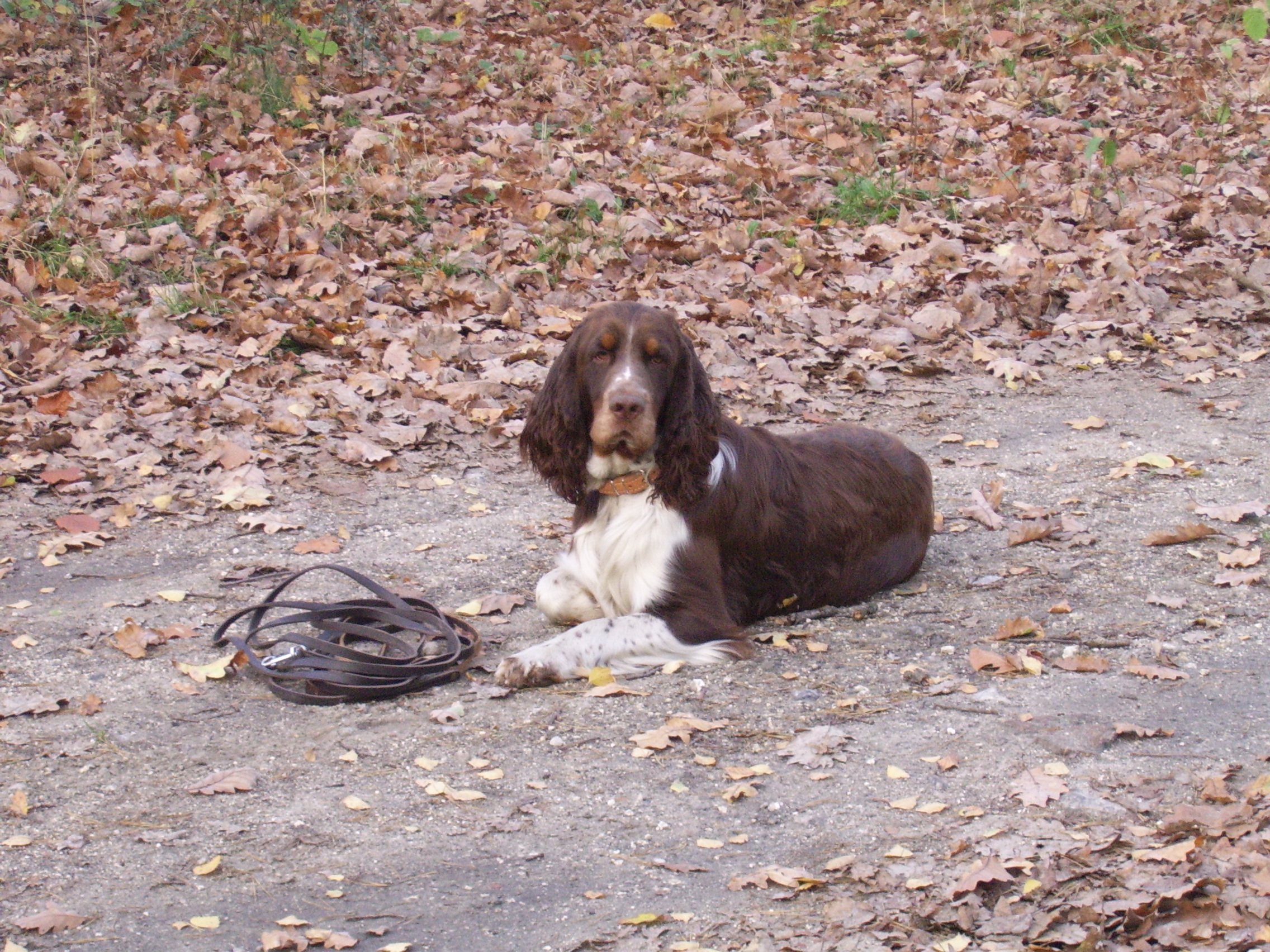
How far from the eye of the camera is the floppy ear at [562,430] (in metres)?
5.04

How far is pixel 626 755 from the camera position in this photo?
415cm

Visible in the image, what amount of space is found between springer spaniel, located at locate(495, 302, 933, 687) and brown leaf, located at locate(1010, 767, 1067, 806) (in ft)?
4.48

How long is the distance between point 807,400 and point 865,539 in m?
2.65

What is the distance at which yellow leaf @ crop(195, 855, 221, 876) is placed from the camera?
3488 mm

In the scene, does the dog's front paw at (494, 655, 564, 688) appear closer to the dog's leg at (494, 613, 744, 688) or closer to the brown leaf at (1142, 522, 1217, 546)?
the dog's leg at (494, 613, 744, 688)

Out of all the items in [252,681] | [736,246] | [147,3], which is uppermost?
[147,3]

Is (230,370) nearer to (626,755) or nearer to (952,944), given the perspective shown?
(626,755)

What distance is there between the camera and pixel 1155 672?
4422 mm

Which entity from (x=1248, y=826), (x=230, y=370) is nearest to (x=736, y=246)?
(x=230, y=370)

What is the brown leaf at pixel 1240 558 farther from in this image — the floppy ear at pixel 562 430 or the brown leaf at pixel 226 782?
the brown leaf at pixel 226 782

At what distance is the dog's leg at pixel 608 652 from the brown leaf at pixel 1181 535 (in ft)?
6.37

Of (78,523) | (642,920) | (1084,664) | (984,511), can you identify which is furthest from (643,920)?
(78,523)

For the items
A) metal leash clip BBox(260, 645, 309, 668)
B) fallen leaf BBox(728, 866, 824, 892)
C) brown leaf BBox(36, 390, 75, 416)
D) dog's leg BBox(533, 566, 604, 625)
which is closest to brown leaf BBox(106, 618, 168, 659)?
metal leash clip BBox(260, 645, 309, 668)

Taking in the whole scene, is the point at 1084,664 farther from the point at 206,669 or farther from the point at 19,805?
the point at 19,805
